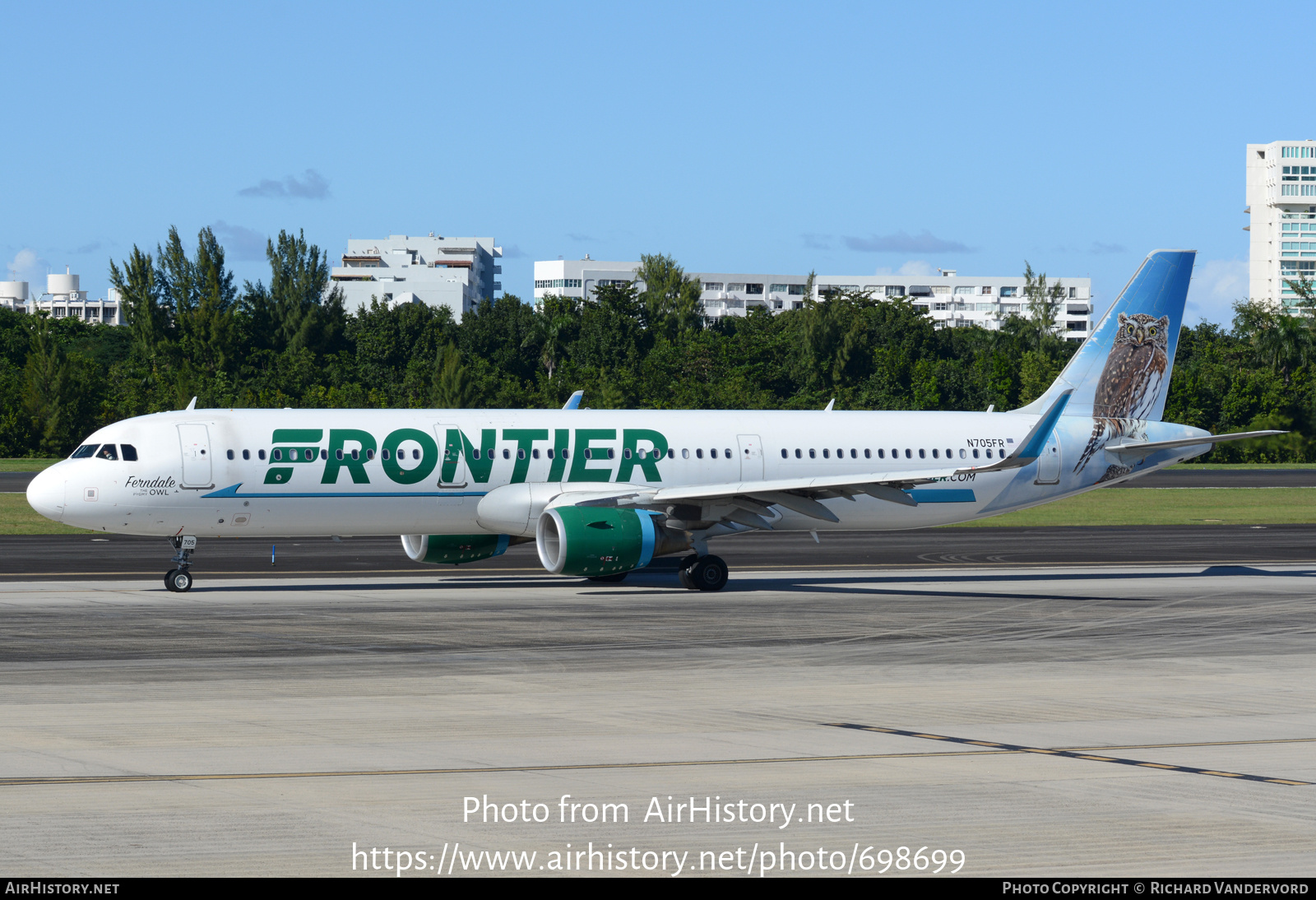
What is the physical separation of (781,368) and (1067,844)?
124544 mm

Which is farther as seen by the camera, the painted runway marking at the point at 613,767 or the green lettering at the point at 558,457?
the green lettering at the point at 558,457

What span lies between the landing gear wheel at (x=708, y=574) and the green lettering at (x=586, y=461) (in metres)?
3.25

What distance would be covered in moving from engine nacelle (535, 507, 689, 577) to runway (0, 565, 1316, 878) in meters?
1.02

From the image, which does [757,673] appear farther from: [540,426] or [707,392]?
[707,392]

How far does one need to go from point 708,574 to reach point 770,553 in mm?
12252

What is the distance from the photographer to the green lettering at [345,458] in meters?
34.4

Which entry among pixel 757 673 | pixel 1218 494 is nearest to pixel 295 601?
pixel 757 673

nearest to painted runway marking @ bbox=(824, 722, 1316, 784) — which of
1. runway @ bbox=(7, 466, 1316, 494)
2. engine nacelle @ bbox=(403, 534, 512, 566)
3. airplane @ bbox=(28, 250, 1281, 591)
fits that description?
airplane @ bbox=(28, 250, 1281, 591)

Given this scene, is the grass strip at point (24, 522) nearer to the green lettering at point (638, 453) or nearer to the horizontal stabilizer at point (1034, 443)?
the green lettering at point (638, 453)

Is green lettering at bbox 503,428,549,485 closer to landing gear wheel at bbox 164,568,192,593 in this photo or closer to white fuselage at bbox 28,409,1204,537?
white fuselage at bbox 28,409,1204,537

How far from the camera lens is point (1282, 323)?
445 feet

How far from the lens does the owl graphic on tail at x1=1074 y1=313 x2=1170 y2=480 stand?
42469 millimetres

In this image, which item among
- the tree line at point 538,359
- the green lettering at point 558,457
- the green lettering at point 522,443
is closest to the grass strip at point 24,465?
the tree line at point 538,359

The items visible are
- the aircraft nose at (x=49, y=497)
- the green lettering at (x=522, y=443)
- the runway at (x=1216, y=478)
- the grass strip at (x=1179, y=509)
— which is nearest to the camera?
the aircraft nose at (x=49, y=497)
